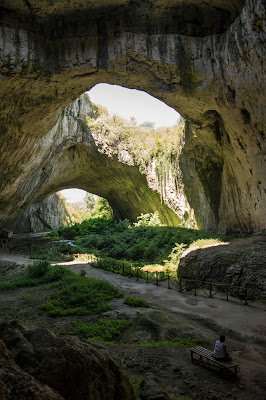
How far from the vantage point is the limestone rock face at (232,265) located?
414 inches

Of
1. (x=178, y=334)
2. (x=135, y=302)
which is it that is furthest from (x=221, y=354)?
(x=135, y=302)

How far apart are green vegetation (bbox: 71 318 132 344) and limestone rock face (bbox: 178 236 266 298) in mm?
4431

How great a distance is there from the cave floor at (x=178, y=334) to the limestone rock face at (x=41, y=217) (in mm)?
26224

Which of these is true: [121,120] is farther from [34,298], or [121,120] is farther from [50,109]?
[34,298]

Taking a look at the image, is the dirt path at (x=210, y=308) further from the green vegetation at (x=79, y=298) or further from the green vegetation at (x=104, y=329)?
the green vegetation at (x=104, y=329)

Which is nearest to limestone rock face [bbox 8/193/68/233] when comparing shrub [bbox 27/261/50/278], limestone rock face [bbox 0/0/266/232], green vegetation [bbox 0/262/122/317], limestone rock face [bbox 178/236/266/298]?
shrub [bbox 27/261/50/278]

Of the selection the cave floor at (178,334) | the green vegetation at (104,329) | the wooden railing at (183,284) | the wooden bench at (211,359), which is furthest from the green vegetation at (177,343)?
the wooden railing at (183,284)

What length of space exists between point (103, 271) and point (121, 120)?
58.5ft

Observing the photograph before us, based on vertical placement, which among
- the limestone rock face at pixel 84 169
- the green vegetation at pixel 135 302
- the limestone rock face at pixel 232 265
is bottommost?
the green vegetation at pixel 135 302

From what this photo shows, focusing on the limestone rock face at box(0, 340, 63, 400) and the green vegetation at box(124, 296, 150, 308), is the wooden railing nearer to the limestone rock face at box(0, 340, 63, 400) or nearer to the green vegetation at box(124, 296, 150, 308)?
the green vegetation at box(124, 296, 150, 308)

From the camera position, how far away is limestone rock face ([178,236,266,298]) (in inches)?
414

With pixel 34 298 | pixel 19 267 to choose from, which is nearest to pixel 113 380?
pixel 34 298

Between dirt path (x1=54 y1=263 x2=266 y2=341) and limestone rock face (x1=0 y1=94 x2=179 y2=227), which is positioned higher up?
limestone rock face (x1=0 y1=94 x2=179 y2=227)

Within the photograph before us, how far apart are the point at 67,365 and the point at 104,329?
5504 millimetres
